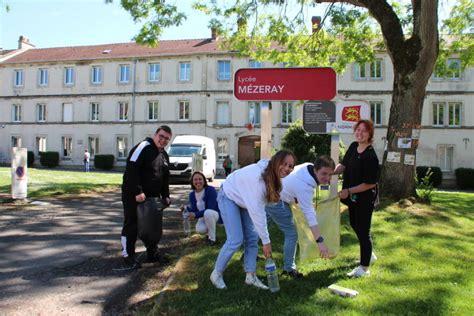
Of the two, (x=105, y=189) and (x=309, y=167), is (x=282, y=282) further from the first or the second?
(x=105, y=189)

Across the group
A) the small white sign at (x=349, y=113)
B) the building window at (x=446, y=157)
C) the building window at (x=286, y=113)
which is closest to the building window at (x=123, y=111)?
the building window at (x=286, y=113)

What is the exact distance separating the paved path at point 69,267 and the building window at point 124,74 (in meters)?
30.4

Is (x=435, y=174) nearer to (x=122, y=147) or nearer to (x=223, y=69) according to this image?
(x=223, y=69)

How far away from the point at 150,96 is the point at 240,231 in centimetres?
3455

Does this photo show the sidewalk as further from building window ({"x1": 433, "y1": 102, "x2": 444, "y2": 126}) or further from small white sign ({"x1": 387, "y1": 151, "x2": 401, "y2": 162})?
building window ({"x1": 433, "y1": 102, "x2": 444, "y2": 126})


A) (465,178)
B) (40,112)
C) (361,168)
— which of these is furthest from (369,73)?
(361,168)

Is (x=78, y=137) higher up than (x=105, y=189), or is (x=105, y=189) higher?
(x=78, y=137)

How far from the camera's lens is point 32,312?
4.10m

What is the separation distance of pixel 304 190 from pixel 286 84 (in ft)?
7.07

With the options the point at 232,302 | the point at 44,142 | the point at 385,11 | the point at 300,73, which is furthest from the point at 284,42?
the point at 44,142

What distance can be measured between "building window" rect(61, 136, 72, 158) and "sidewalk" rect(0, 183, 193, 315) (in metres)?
31.9

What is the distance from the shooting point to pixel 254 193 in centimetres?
421

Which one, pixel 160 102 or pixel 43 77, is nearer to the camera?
pixel 160 102

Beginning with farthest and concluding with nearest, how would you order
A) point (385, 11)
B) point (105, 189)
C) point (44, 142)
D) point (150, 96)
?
point (44, 142)
point (150, 96)
point (105, 189)
point (385, 11)
